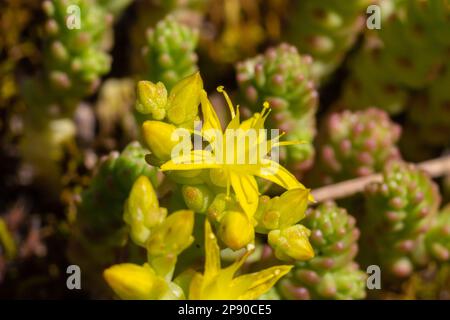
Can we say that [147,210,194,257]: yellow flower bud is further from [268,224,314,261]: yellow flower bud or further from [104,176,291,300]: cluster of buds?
[268,224,314,261]: yellow flower bud

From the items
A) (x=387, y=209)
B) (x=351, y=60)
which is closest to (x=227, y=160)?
(x=387, y=209)

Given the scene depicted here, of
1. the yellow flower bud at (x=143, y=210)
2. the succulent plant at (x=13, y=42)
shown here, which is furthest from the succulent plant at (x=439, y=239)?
the succulent plant at (x=13, y=42)

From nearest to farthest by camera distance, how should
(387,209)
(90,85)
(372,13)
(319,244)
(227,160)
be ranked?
(227,160), (319,244), (387,209), (90,85), (372,13)

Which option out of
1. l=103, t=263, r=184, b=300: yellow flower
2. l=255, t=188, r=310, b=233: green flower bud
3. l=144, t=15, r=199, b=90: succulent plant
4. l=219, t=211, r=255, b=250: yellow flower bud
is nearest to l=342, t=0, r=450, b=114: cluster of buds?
l=144, t=15, r=199, b=90: succulent plant

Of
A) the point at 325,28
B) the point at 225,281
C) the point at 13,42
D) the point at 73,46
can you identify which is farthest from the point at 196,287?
the point at 13,42

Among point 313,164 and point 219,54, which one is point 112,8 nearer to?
point 219,54

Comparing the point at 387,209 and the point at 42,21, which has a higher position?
the point at 42,21

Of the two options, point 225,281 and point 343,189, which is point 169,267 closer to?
point 225,281
